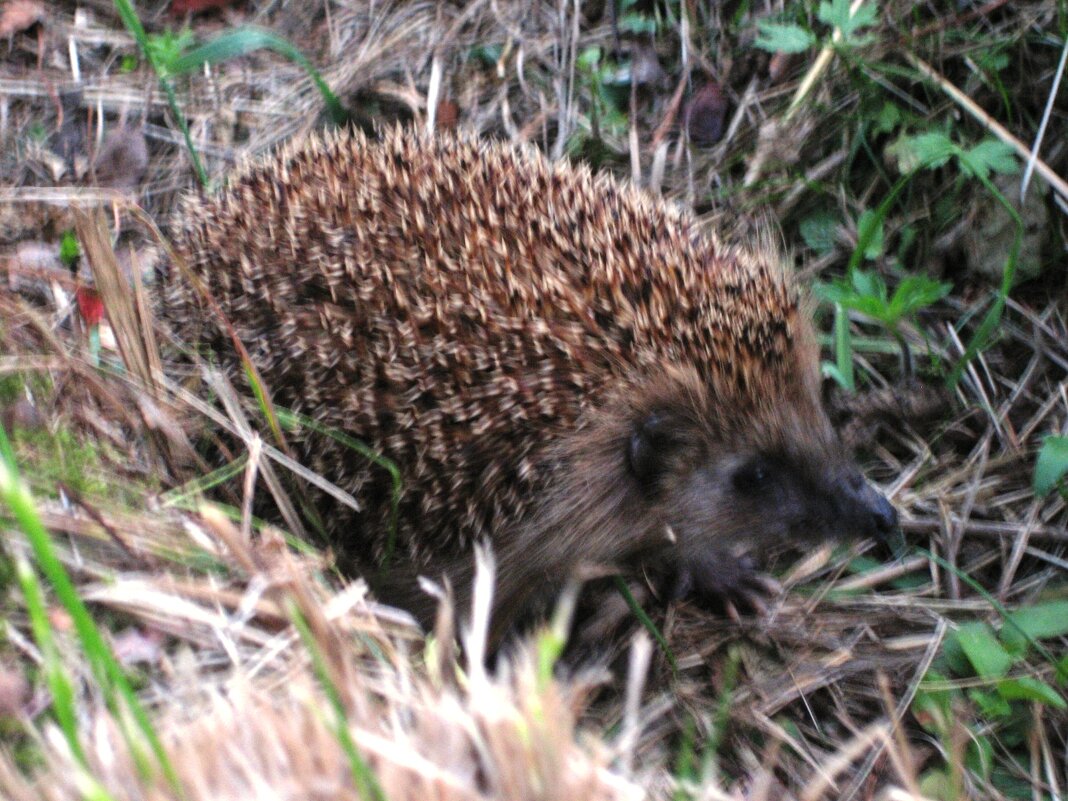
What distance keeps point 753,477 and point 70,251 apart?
2951mm

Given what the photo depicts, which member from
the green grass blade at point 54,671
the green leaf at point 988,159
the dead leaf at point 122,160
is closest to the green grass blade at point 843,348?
the green leaf at point 988,159

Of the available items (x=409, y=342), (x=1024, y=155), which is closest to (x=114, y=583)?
(x=409, y=342)

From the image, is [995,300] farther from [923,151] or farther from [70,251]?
[70,251]

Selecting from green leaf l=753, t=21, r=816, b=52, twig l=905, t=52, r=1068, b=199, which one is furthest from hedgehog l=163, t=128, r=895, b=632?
twig l=905, t=52, r=1068, b=199

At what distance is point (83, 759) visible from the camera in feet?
5.25

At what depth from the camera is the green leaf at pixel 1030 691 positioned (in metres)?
3.08

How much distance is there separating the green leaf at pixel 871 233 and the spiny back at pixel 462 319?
2.17 ft

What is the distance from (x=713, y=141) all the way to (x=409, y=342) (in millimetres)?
2300

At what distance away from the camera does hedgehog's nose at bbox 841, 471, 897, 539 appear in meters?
3.43

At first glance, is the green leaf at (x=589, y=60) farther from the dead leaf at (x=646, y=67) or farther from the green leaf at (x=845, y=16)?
the green leaf at (x=845, y=16)

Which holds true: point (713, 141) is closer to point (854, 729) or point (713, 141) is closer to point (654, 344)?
point (654, 344)

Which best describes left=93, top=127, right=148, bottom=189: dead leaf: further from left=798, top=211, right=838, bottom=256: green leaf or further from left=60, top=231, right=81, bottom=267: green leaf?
left=798, top=211, right=838, bottom=256: green leaf

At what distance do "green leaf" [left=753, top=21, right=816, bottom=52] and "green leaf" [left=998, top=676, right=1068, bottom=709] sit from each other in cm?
248

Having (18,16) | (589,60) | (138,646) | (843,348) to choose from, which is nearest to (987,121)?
(843,348)
